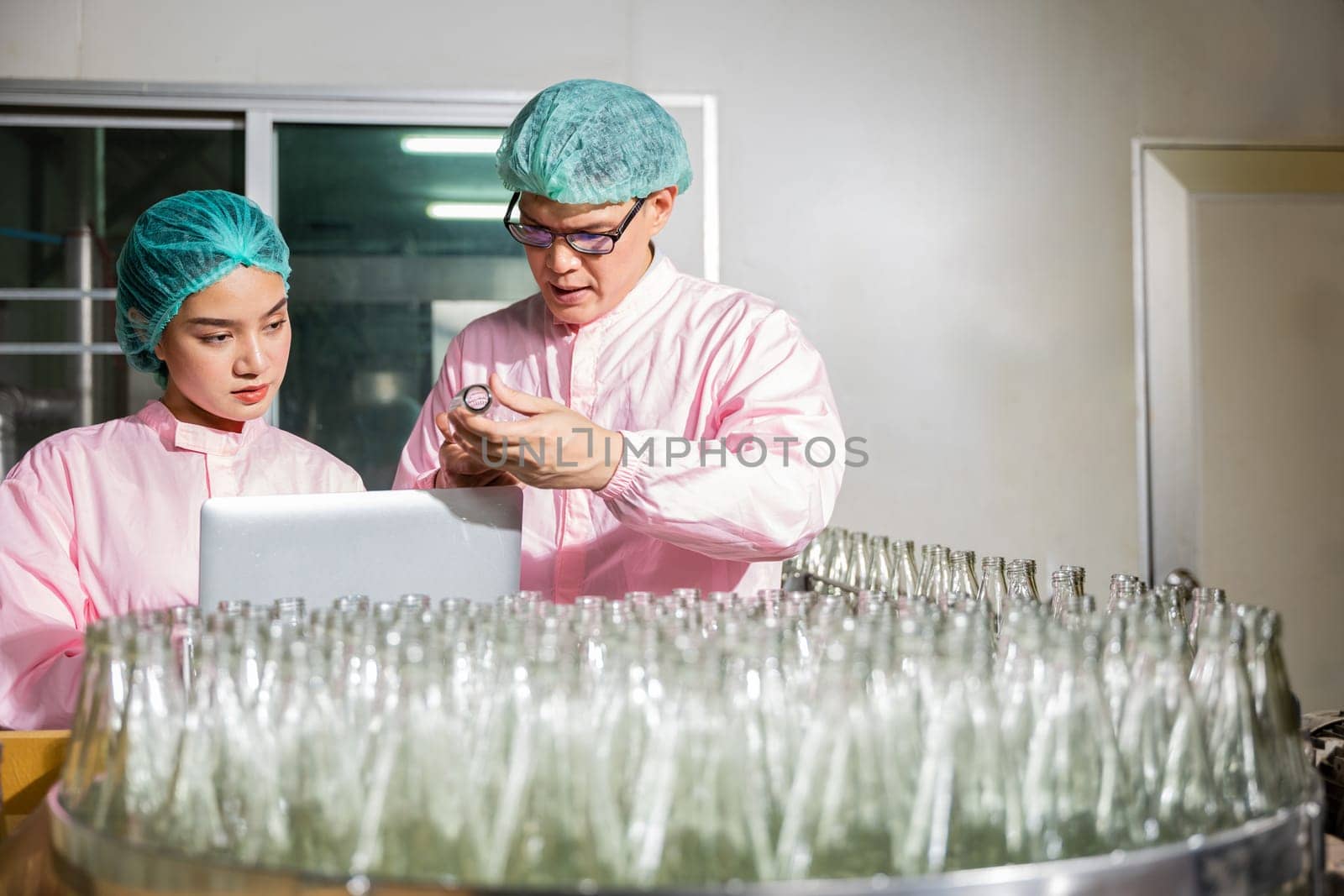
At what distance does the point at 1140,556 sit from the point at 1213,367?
0.55 metres

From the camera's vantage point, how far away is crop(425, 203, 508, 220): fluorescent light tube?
9.86ft

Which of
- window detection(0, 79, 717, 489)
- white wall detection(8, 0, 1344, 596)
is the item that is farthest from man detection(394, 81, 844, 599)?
white wall detection(8, 0, 1344, 596)

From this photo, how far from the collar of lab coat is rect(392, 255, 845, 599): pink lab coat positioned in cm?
23

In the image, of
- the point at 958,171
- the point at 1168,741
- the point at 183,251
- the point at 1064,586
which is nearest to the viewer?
the point at 1168,741

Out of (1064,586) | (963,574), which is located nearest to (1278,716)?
(1064,586)

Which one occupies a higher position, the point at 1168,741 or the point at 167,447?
the point at 167,447

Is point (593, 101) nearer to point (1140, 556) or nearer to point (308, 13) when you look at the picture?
point (308, 13)

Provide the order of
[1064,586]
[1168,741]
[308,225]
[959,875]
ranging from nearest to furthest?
[959,875], [1168,741], [1064,586], [308,225]

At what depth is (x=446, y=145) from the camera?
3000 millimetres

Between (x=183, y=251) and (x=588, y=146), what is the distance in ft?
1.72

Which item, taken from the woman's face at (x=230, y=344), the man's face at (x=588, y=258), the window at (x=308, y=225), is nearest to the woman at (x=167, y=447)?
the woman's face at (x=230, y=344)

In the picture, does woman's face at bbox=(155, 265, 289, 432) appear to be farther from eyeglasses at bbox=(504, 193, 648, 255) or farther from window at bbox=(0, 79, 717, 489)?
window at bbox=(0, 79, 717, 489)

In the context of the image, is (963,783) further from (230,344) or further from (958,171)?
(958,171)

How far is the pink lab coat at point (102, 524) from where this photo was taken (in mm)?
1316
